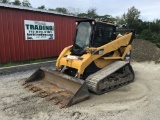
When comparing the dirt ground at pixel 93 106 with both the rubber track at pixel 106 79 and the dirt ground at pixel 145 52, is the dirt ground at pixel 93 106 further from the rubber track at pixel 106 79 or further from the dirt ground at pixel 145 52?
the dirt ground at pixel 145 52

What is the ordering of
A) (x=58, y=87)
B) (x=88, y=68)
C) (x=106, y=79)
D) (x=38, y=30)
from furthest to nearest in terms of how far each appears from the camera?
1. (x=38, y=30)
2. (x=88, y=68)
3. (x=58, y=87)
4. (x=106, y=79)

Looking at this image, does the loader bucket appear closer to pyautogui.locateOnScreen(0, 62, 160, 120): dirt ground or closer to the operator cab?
pyautogui.locateOnScreen(0, 62, 160, 120): dirt ground

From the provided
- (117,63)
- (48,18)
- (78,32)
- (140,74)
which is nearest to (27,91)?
(78,32)

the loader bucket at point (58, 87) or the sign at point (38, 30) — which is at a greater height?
the sign at point (38, 30)

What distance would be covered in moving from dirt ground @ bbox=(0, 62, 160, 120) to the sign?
4592 millimetres

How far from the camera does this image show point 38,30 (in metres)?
10.6

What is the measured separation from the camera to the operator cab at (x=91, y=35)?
6.01 meters

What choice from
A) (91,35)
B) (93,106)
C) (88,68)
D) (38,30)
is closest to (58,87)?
(88,68)

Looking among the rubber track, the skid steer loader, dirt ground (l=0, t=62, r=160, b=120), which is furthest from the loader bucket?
the rubber track

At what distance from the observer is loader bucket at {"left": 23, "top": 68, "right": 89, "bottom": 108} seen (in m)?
4.84

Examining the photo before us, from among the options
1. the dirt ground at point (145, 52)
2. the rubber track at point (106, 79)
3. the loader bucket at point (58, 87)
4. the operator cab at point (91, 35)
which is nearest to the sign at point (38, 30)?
the loader bucket at point (58, 87)

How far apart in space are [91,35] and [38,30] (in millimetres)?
5472

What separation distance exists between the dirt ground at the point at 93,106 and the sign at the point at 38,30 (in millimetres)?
4592

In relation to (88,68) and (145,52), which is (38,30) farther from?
(145,52)
